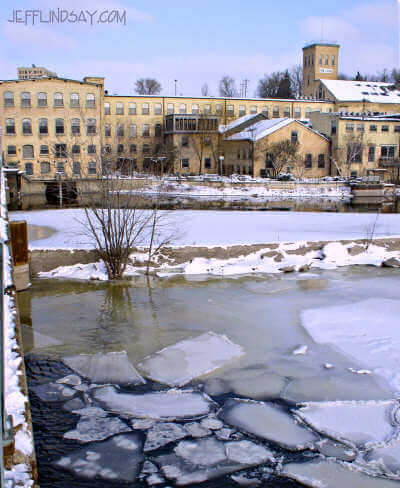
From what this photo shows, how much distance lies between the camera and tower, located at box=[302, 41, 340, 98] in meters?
89.3

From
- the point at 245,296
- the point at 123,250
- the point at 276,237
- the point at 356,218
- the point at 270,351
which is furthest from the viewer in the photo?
the point at 356,218

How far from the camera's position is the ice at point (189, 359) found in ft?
24.8

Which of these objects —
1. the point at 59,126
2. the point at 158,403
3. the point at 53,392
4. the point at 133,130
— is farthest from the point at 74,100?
the point at 158,403

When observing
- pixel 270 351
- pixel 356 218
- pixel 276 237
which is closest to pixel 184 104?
pixel 356 218

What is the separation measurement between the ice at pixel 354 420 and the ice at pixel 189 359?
1.84 m

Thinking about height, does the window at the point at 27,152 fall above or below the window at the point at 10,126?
below

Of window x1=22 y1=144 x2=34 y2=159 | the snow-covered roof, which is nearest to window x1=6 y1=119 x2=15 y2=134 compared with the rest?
window x1=22 y1=144 x2=34 y2=159

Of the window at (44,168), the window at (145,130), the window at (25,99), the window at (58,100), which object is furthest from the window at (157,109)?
the window at (44,168)

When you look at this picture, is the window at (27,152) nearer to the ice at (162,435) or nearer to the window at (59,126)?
the window at (59,126)

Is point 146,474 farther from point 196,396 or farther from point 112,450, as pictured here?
point 196,396

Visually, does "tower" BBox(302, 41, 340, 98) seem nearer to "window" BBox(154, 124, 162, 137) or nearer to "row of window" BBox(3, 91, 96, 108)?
"window" BBox(154, 124, 162, 137)

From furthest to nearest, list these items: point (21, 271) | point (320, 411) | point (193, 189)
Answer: point (193, 189) → point (21, 271) → point (320, 411)

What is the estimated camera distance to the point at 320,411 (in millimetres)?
6402

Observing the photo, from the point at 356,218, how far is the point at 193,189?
27905 mm
